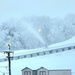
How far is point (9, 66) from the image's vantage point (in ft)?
14.0

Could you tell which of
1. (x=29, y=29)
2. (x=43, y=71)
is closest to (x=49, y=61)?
(x=43, y=71)

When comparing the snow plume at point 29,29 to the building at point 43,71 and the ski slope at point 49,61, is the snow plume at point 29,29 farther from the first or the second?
the building at point 43,71

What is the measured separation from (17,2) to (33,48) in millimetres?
761

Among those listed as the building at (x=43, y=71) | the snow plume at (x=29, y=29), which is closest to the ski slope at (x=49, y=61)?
the building at (x=43, y=71)

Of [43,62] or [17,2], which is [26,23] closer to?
[17,2]

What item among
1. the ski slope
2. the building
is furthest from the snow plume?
the building

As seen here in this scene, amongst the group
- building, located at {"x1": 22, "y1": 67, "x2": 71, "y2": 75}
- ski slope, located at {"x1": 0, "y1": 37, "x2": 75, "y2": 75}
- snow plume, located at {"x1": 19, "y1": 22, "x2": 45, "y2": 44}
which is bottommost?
building, located at {"x1": 22, "y1": 67, "x2": 71, "y2": 75}

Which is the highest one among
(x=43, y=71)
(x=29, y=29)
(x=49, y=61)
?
(x=29, y=29)

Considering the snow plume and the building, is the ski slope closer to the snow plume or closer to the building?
the building

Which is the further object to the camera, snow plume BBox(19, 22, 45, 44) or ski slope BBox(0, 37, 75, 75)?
snow plume BBox(19, 22, 45, 44)

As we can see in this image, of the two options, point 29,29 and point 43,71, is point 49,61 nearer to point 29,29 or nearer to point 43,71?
point 43,71

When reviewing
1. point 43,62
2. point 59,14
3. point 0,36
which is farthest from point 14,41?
point 59,14

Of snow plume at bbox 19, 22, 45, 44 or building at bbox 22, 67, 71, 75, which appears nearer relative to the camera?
building at bbox 22, 67, 71, 75

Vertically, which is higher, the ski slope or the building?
the ski slope
